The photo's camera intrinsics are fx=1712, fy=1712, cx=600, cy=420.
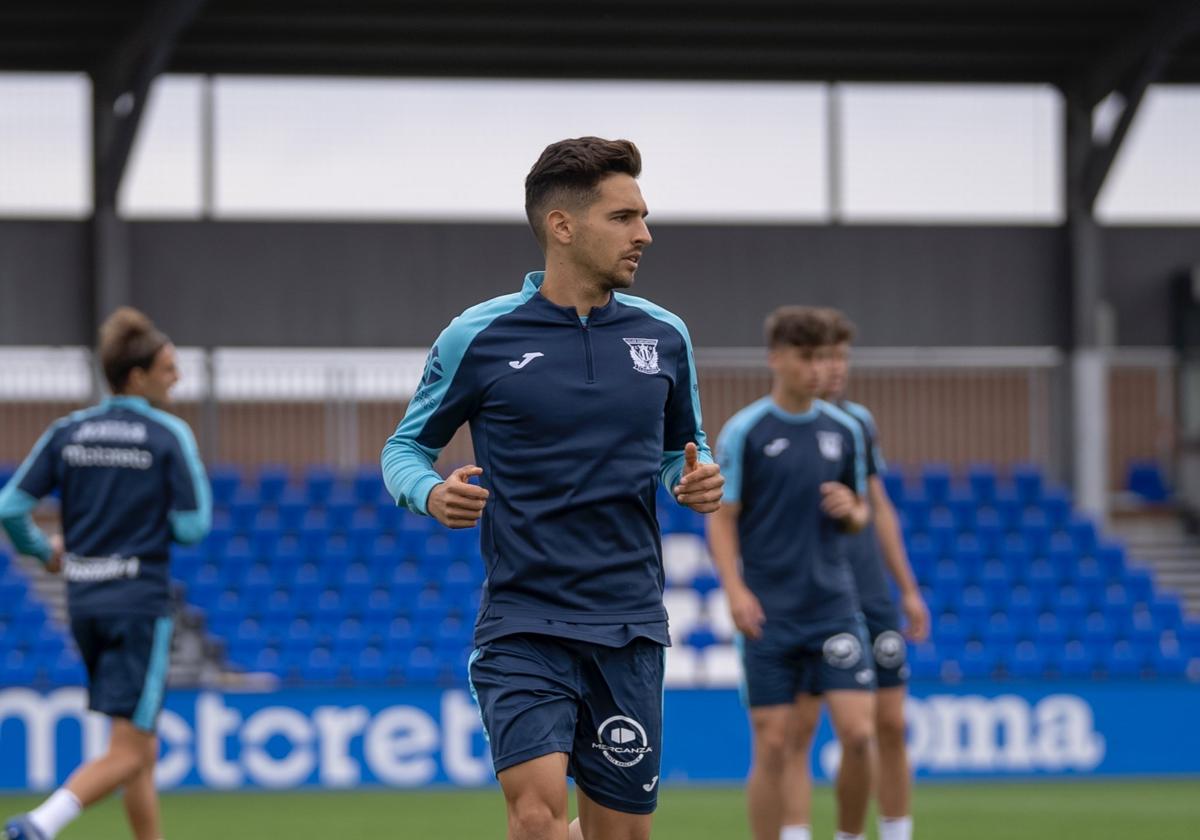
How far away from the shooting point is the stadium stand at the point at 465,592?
13.4 m

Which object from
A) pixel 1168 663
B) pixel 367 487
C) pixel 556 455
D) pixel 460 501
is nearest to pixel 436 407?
pixel 556 455

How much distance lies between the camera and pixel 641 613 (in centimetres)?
421

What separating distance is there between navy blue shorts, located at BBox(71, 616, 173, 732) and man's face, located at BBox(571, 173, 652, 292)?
297 centimetres

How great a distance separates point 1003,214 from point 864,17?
2631mm

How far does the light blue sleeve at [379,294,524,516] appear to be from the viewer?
4.25 meters

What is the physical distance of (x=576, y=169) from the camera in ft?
13.9

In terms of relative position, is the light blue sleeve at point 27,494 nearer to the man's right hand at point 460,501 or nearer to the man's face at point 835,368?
the man's face at point 835,368

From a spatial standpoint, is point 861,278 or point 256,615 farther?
point 861,278

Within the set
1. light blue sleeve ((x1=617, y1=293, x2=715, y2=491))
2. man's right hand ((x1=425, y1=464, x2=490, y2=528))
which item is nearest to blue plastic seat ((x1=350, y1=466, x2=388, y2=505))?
light blue sleeve ((x1=617, y1=293, x2=715, y2=491))

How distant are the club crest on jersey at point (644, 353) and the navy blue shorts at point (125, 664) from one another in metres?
2.93

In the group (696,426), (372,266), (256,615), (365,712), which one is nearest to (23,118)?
(372,266)

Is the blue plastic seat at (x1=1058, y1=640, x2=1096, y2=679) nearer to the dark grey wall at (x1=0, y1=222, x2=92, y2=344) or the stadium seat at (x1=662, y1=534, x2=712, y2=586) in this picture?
the stadium seat at (x1=662, y1=534, x2=712, y2=586)

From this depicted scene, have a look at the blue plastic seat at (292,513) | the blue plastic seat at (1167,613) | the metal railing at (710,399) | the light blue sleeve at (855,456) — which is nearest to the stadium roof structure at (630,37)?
the metal railing at (710,399)

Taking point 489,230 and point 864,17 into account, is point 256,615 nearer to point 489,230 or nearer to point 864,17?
point 489,230
